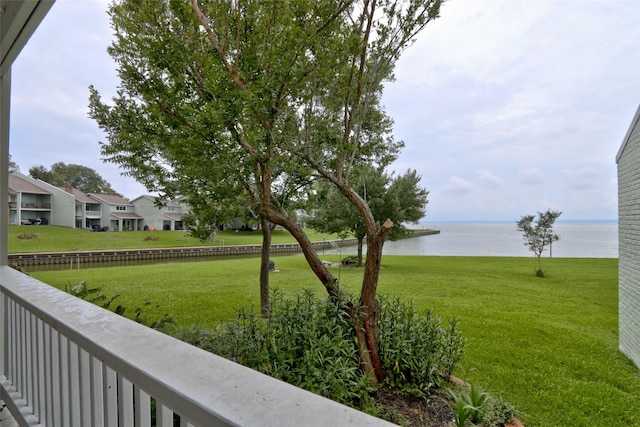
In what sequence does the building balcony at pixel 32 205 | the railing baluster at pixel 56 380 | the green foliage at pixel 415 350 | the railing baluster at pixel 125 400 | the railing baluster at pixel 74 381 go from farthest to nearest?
the building balcony at pixel 32 205, the green foliage at pixel 415 350, the railing baluster at pixel 56 380, the railing baluster at pixel 74 381, the railing baluster at pixel 125 400

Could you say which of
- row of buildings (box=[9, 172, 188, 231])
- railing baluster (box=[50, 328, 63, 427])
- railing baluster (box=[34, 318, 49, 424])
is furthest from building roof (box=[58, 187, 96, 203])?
railing baluster (box=[50, 328, 63, 427])

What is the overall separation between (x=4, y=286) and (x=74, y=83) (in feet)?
9.38

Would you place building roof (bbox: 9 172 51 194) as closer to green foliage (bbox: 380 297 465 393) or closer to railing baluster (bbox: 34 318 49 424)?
railing baluster (bbox: 34 318 49 424)

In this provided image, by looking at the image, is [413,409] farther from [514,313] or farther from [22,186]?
[22,186]

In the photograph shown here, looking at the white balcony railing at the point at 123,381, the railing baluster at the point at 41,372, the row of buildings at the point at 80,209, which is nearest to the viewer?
the white balcony railing at the point at 123,381

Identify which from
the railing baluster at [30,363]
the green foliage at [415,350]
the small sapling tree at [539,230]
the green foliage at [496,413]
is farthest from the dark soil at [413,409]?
the small sapling tree at [539,230]

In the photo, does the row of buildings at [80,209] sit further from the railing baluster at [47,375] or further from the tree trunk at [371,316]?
the tree trunk at [371,316]

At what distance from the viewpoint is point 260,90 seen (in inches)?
81.3

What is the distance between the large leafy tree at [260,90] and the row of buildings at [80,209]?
30.9 inches

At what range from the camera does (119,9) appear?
2385 mm

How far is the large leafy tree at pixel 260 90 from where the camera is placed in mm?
2135

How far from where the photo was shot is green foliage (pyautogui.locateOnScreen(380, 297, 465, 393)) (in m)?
2.04

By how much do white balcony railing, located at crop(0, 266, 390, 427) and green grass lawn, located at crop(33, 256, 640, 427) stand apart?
194 centimetres

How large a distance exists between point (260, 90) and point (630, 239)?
12.2 ft
